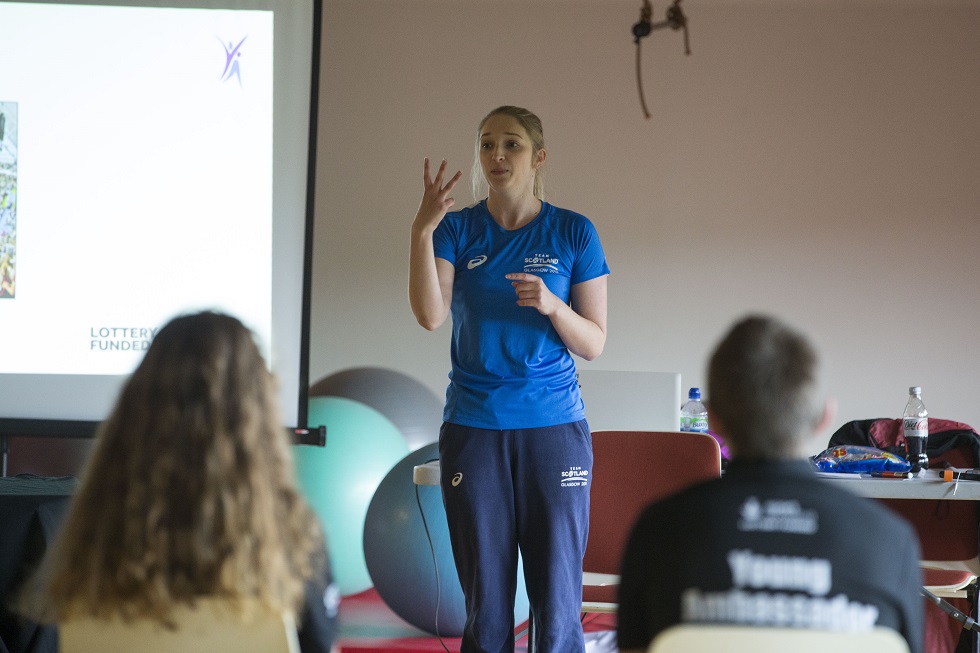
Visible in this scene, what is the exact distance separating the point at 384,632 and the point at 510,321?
1879mm

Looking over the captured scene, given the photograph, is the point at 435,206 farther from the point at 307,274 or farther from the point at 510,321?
the point at 307,274

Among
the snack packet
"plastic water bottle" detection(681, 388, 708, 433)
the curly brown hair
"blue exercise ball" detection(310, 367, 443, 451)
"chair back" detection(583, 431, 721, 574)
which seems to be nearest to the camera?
the curly brown hair

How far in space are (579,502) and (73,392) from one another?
164cm

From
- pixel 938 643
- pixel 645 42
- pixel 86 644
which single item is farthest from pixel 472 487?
pixel 645 42

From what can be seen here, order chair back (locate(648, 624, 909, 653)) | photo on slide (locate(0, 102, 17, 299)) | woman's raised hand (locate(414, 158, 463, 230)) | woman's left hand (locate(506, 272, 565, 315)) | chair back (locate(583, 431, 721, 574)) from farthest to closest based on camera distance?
photo on slide (locate(0, 102, 17, 299))
chair back (locate(583, 431, 721, 574))
woman's raised hand (locate(414, 158, 463, 230))
woman's left hand (locate(506, 272, 565, 315))
chair back (locate(648, 624, 909, 653))

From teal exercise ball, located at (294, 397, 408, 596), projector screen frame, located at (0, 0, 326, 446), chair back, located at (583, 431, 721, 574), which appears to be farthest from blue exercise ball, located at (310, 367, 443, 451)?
chair back, located at (583, 431, 721, 574)

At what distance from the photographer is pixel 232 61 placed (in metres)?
2.85

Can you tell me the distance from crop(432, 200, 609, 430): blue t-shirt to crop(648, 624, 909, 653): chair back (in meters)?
1.05

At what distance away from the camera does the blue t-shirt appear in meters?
2.01

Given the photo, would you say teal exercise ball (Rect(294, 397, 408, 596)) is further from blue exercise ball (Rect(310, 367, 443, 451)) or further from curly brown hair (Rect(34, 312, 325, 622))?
curly brown hair (Rect(34, 312, 325, 622))

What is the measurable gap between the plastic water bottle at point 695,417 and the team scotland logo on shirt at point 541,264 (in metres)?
1.21

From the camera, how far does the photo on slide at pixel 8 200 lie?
275cm

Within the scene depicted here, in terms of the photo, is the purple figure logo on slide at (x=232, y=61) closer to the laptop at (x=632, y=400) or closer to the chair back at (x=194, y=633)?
the laptop at (x=632, y=400)

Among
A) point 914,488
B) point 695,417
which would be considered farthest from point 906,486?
point 695,417
